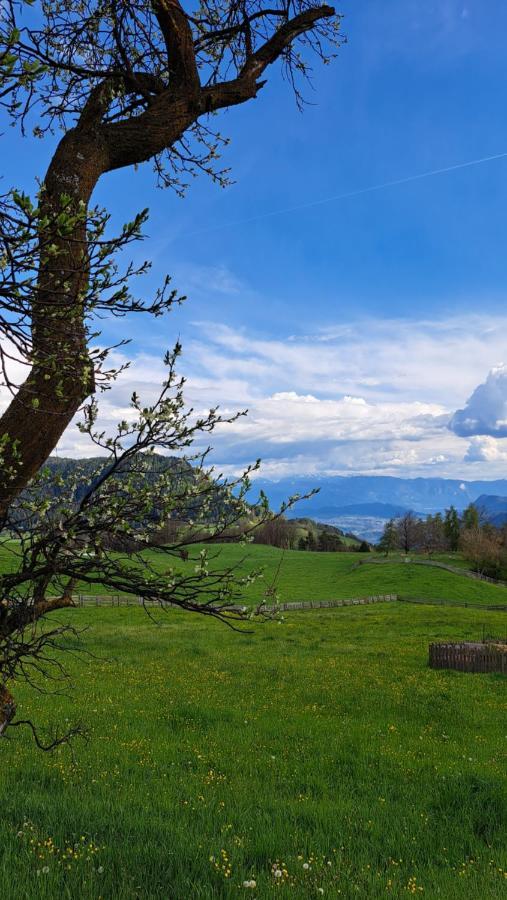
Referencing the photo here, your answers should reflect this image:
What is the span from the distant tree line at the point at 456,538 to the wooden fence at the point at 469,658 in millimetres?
85455

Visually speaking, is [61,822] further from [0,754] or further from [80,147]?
[80,147]

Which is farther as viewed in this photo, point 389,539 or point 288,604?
point 389,539

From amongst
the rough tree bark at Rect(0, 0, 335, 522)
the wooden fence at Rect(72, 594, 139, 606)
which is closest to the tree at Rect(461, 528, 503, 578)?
the wooden fence at Rect(72, 594, 139, 606)

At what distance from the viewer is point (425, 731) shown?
556 inches

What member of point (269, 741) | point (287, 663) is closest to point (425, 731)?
point (269, 741)

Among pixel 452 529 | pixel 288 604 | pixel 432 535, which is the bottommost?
pixel 288 604

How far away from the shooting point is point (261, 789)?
31.7ft

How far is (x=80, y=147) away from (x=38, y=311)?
1975mm

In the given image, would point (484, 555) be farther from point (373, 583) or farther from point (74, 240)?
point (74, 240)

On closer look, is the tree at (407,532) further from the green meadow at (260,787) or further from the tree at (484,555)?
the green meadow at (260,787)

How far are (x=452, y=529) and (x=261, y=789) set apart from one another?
5565 inches

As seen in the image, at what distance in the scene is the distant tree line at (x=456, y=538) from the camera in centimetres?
10275

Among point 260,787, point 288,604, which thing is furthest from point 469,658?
point 288,604

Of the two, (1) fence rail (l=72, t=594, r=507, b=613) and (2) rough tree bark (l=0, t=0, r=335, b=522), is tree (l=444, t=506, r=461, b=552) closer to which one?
(1) fence rail (l=72, t=594, r=507, b=613)
